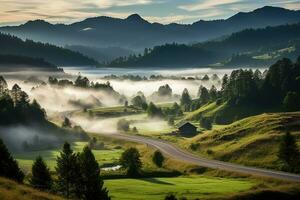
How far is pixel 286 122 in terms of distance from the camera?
161 m

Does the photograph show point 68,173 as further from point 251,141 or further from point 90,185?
point 251,141

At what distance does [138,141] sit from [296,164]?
80.2 meters

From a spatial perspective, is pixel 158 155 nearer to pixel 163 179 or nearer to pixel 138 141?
pixel 163 179

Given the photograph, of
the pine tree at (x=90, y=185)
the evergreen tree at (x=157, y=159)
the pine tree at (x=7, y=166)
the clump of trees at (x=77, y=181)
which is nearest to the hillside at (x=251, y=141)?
the evergreen tree at (x=157, y=159)

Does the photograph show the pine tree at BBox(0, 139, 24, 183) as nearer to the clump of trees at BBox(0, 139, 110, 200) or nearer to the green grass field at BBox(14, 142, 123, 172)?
the clump of trees at BBox(0, 139, 110, 200)

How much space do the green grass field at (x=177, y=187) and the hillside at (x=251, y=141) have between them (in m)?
20.2

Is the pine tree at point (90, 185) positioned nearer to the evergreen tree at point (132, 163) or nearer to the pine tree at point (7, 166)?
the pine tree at point (7, 166)

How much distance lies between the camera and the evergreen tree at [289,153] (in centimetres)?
12569

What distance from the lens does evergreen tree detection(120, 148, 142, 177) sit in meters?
129

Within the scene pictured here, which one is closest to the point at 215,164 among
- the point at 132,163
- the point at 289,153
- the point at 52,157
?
the point at 289,153

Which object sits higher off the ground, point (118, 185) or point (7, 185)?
point (7, 185)

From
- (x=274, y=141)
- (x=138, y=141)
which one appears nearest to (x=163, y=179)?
(x=274, y=141)

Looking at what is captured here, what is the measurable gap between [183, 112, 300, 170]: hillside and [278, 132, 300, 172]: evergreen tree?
4070mm

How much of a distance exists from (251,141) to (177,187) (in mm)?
47308
